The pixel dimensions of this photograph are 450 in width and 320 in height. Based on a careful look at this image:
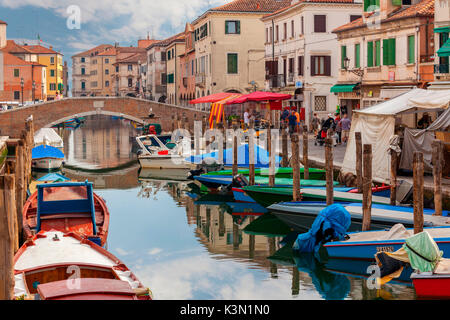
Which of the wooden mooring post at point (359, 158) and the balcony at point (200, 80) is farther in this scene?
the balcony at point (200, 80)

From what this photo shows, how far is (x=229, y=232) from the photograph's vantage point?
57.6 feet

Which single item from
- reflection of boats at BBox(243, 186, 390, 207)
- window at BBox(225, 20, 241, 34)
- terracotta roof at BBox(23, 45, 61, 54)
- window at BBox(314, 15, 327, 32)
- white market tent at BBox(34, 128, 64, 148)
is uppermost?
terracotta roof at BBox(23, 45, 61, 54)

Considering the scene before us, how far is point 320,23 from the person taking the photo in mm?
38062

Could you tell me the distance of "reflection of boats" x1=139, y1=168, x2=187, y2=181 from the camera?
28578mm

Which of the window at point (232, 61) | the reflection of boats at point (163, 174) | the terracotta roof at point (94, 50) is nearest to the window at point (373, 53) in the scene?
the reflection of boats at point (163, 174)

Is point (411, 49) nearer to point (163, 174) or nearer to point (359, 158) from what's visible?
point (163, 174)

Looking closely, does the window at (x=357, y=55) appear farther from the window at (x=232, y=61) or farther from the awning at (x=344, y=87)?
the window at (x=232, y=61)

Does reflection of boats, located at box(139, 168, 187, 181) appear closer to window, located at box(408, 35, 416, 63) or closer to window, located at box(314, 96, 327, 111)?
window, located at box(408, 35, 416, 63)

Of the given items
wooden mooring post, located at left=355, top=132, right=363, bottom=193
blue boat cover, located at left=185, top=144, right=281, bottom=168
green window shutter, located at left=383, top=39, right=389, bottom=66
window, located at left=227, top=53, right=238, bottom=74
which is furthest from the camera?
window, located at left=227, top=53, right=238, bottom=74

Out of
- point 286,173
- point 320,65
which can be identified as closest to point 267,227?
point 286,173

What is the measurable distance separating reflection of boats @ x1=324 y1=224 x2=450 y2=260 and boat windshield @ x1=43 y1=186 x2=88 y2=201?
522 cm

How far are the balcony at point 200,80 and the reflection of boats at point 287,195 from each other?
33997 millimetres

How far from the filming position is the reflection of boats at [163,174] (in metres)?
28.6

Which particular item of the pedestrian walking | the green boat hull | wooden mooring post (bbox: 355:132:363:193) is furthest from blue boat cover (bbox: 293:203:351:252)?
the pedestrian walking
